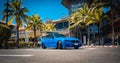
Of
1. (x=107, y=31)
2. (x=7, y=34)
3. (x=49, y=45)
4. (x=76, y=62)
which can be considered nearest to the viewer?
(x=76, y=62)

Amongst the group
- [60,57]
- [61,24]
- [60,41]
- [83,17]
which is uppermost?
[61,24]

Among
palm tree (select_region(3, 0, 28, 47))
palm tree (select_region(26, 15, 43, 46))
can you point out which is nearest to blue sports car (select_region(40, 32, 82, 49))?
palm tree (select_region(3, 0, 28, 47))

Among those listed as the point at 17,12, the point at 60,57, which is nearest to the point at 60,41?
the point at 60,57

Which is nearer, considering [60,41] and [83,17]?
[60,41]

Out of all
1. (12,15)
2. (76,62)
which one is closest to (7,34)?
(12,15)

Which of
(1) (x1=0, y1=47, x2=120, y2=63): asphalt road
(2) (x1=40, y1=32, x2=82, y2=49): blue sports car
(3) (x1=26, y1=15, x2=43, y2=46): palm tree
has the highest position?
(3) (x1=26, y1=15, x2=43, y2=46): palm tree

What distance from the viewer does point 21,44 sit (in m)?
42.2

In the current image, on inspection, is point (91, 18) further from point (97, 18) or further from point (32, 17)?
point (32, 17)

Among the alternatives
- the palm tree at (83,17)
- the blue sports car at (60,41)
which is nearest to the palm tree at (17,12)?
the palm tree at (83,17)

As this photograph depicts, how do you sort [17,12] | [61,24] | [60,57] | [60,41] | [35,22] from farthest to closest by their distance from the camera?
[61,24] → [35,22] → [17,12] → [60,41] → [60,57]

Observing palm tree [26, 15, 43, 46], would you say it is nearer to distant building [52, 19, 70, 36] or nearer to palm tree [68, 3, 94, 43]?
palm tree [68, 3, 94, 43]

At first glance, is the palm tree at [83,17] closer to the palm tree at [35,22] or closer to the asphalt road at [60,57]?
the palm tree at [35,22]

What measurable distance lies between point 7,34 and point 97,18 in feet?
51.0

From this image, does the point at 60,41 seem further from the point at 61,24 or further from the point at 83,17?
the point at 61,24
